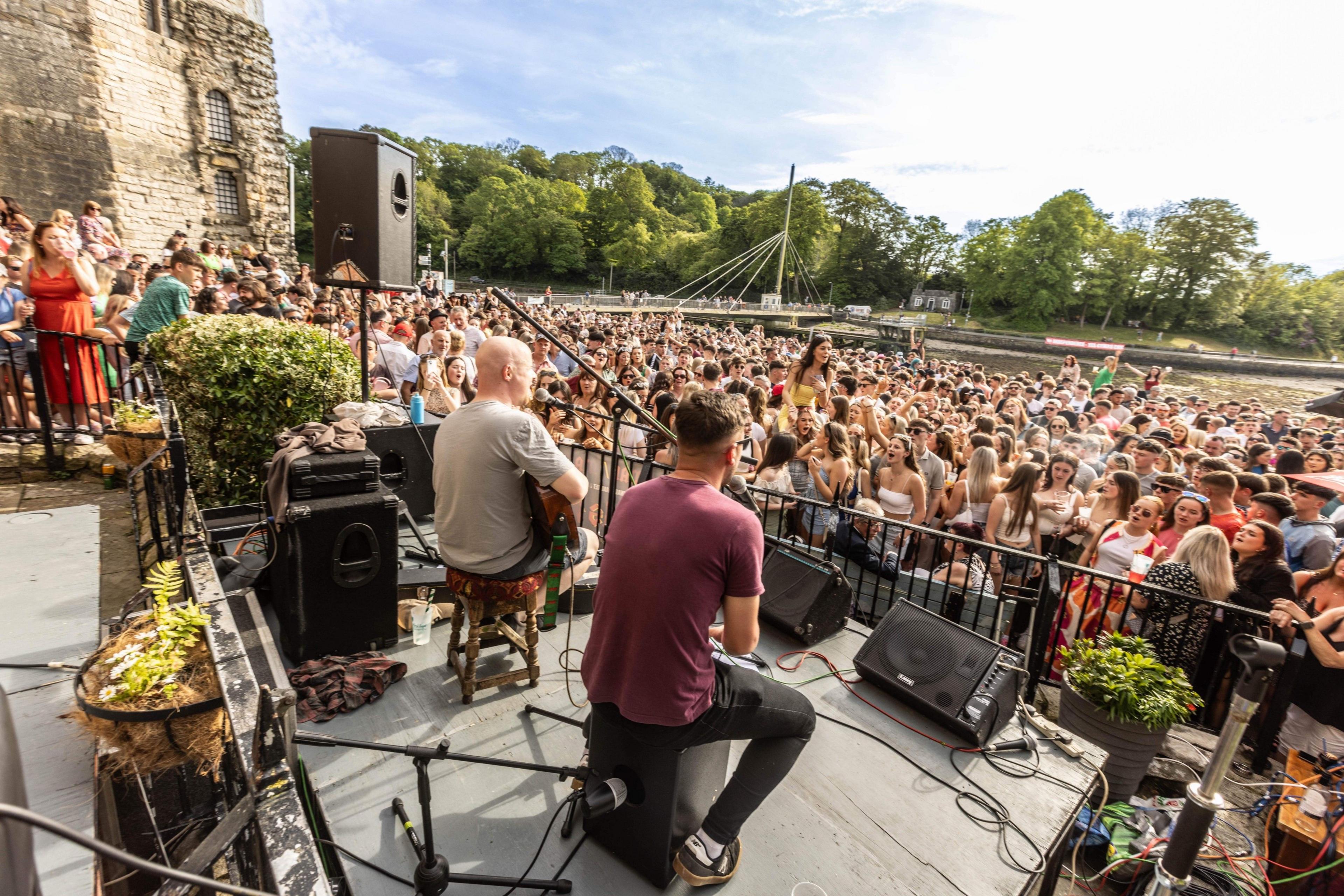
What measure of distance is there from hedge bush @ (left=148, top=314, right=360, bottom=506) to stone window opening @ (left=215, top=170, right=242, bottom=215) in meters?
24.3

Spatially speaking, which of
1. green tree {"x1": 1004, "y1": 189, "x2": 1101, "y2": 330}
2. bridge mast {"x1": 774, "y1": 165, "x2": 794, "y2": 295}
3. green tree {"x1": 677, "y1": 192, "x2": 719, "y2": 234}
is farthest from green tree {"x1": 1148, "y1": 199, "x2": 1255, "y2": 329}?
green tree {"x1": 677, "y1": 192, "x2": 719, "y2": 234}

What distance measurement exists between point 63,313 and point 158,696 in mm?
5856

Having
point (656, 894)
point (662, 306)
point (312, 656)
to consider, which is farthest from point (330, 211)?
point (662, 306)

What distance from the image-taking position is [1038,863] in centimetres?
262

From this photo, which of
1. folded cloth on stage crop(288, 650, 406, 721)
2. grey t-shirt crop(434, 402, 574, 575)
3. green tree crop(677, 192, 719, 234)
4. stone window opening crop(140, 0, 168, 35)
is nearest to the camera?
grey t-shirt crop(434, 402, 574, 575)

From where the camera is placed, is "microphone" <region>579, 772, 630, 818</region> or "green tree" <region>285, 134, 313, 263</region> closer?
"microphone" <region>579, 772, 630, 818</region>

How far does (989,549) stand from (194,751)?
15.2ft

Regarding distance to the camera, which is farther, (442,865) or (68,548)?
(68,548)

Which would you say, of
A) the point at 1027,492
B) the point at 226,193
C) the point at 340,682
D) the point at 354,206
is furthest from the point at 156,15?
the point at 1027,492

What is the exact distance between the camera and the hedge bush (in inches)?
170

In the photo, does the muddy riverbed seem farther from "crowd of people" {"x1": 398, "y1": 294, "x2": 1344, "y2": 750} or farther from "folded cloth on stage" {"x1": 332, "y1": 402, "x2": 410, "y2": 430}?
"folded cloth on stage" {"x1": 332, "y1": 402, "x2": 410, "y2": 430}

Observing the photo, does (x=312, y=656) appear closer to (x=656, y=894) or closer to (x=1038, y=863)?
(x=656, y=894)

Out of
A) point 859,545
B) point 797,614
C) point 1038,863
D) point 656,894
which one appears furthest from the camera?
point 859,545

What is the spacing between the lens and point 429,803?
1.95 m
